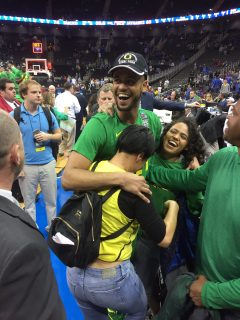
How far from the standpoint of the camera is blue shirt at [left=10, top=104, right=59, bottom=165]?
3285 millimetres

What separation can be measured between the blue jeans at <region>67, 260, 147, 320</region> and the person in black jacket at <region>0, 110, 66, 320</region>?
1.09 feet

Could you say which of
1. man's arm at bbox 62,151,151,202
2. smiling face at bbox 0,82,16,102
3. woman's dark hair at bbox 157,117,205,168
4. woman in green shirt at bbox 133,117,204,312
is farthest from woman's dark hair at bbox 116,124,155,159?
smiling face at bbox 0,82,16,102

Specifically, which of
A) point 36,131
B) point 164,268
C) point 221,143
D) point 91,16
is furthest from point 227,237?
point 91,16

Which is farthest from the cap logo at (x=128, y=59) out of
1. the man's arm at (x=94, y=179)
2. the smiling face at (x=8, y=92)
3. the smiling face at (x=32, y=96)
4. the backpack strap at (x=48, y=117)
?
the smiling face at (x=8, y=92)

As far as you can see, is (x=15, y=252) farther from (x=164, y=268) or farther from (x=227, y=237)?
(x=164, y=268)

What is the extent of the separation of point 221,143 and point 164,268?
1297 millimetres

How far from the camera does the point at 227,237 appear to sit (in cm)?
139

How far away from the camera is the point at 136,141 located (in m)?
1.42

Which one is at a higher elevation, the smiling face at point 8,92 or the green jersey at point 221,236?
the smiling face at point 8,92

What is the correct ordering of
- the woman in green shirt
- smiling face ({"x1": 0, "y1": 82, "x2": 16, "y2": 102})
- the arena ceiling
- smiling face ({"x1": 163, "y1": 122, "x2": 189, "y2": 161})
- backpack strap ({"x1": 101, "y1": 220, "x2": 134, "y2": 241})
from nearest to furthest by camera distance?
backpack strap ({"x1": 101, "y1": 220, "x2": 134, "y2": 241}) < the woman in green shirt < smiling face ({"x1": 163, "y1": 122, "x2": 189, "y2": 161}) < smiling face ({"x1": 0, "y1": 82, "x2": 16, "y2": 102}) < the arena ceiling

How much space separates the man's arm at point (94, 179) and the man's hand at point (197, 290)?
504 millimetres

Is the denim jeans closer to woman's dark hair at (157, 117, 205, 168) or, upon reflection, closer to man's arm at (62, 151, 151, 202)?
woman's dark hair at (157, 117, 205, 168)

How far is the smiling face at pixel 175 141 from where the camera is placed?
201 centimetres

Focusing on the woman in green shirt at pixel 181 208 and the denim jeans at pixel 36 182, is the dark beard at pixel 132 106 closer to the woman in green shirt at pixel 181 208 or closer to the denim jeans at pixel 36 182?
the woman in green shirt at pixel 181 208
